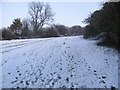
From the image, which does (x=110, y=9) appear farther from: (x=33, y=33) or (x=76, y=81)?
(x=33, y=33)

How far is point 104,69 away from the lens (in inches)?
341

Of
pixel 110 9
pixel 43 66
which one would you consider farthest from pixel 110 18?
pixel 43 66

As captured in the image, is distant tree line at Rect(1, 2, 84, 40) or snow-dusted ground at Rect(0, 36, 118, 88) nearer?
snow-dusted ground at Rect(0, 36, 118, 88)

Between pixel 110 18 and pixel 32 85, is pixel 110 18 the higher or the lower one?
the higher one

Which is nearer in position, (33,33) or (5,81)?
(5,81)

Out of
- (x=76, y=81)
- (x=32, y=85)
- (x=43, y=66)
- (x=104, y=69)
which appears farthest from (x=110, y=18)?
(x=32, y=85)

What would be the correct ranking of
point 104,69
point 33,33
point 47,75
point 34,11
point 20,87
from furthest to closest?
point 34,11 → point 33,33 → point 104,69 → point 47,75 → point 20,87

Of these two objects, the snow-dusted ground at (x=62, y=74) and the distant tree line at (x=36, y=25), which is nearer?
the snow-dusted ground at (x=62, y=74)

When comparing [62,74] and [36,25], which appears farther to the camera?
[36,25]

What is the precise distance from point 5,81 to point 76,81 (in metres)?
2.72

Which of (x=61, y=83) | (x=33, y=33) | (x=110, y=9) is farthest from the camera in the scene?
(x=33, y=33)

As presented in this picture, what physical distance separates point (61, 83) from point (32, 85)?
3.51 feet

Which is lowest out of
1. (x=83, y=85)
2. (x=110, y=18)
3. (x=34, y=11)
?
(x=83, y=85)

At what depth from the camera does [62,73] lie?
797 cm
